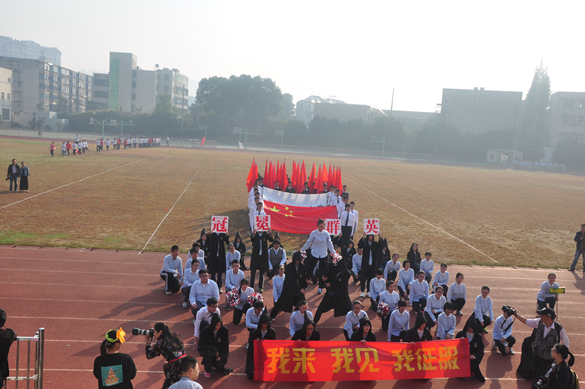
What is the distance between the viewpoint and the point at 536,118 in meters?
89.4

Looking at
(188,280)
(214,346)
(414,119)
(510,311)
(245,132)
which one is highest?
(414,119)

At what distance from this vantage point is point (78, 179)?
31172mm

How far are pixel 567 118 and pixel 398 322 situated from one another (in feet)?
312

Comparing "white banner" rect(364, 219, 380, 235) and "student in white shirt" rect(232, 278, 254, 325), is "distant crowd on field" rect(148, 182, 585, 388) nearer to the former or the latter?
"student in white shirt" rect(232, 278, 254, 325)

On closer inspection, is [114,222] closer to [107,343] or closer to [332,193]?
[332,193]

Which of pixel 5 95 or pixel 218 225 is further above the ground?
pixel 5 95

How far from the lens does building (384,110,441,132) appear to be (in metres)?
102

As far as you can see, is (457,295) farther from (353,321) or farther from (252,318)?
(252,318)

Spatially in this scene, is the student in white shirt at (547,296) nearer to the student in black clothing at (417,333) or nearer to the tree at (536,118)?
the student in black clothing at (417,333)

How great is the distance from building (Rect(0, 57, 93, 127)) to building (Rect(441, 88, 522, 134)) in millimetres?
89049

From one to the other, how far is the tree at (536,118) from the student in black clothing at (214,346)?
303 feet

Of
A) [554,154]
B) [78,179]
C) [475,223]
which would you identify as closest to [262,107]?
[554,154]

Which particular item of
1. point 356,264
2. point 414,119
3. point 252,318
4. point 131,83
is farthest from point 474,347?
point 131,83

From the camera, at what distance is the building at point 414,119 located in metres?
102
